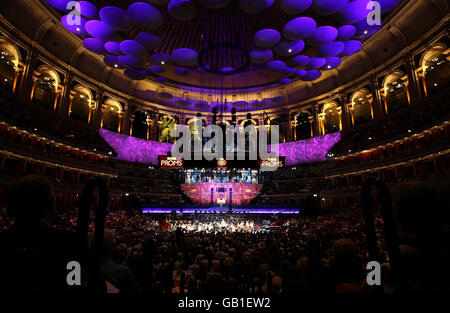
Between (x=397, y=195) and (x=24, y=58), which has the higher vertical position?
(x=24, y=58)

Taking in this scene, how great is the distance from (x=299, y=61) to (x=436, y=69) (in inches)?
577

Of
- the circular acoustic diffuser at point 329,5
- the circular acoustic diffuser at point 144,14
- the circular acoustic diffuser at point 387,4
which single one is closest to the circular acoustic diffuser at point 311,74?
the circular acoustic diffuser at point 387,4

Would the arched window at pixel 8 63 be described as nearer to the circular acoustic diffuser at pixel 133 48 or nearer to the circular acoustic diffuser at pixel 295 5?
the circular acoustic diffuser at pixel 133 48

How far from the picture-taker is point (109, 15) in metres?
14.5

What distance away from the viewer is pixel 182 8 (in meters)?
14.8

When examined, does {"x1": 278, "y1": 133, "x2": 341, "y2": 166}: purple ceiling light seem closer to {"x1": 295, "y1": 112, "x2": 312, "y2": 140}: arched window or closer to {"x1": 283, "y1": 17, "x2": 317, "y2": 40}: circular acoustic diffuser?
{"x1": 295, "y1": 112, "x2": 312, "y2": 140}: arched window

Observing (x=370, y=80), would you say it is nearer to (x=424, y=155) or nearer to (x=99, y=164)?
(x=424, y=155)

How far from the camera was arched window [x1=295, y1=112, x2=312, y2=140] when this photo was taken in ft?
124

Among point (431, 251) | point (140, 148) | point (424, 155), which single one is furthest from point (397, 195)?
point (140, 148)

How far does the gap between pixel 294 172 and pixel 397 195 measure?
3552cm

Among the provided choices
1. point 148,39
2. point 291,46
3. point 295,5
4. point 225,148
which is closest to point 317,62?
point 291,46

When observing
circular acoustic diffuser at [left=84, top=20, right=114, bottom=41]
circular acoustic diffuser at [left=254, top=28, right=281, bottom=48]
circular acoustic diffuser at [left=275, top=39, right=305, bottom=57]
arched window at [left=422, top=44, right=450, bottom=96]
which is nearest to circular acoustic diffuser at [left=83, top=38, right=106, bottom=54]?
circular acoustic diffuser at [left=84, top=20, right=114, bottom=41]

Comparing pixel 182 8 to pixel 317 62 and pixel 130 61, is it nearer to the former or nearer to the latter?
pixel 130 61

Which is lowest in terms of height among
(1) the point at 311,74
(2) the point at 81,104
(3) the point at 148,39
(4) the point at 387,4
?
(3) the point at 148,39
